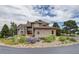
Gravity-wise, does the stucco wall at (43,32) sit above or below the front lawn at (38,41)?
above

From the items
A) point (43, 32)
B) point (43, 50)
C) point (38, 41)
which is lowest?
point (43, 50)

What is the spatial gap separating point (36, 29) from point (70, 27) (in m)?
0.42

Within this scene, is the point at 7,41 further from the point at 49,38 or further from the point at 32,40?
the point at 49,38

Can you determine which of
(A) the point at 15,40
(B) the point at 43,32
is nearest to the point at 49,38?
(B) the point at 43,32

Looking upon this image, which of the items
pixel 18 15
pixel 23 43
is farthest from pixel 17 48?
pixel 18 15

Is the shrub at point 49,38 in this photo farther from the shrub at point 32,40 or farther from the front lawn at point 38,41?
the shrub at point 32,40

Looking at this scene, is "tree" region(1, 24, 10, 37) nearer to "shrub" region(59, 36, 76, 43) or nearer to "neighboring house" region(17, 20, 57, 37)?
"neighboring house" region(17, 20, 57, 37)

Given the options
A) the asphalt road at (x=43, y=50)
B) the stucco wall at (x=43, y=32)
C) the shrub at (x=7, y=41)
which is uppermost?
the stucco wall at (x=43, y=32)

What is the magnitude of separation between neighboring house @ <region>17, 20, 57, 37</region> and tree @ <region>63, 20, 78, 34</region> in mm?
142

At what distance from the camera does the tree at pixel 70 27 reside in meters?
3.16

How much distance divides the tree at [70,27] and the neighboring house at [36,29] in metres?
0.14

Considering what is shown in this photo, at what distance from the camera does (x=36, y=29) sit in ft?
10.4

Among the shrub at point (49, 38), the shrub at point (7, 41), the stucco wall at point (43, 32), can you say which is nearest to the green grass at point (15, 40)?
the shrub at point (7, 41)
